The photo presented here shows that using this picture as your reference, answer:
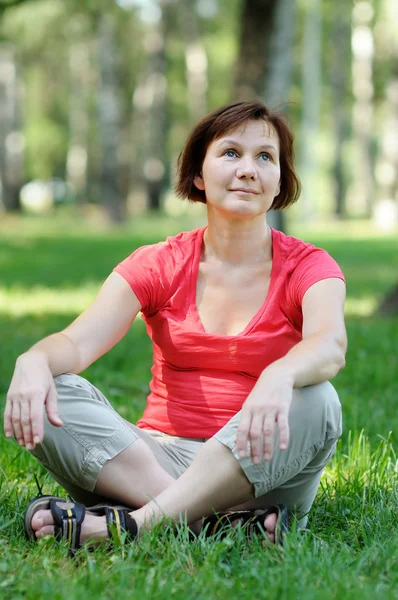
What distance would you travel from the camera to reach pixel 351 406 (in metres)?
5.27

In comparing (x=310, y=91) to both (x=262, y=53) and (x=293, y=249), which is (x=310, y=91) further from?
(x=293, y=249)

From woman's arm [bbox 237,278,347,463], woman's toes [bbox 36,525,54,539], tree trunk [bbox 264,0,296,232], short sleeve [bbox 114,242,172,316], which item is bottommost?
woman's toes [bbox 36,525,54,539]

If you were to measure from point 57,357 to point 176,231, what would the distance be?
20433 millimetres

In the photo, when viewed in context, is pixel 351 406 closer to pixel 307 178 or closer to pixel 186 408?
pixel 186 408

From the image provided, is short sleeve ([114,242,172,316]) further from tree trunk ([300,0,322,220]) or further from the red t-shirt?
tree trunk ([300,0,322,220])

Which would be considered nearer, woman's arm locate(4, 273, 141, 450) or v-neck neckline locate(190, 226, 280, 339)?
woman's arm locate(4, 273, 141, 450)

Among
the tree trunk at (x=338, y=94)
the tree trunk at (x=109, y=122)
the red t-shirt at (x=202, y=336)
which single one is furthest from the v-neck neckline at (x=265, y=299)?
the tree trunk at (x=338, y=94)

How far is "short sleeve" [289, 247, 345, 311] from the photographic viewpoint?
336cm

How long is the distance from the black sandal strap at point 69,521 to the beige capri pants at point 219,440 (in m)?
0.19

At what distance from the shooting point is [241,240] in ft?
12.0

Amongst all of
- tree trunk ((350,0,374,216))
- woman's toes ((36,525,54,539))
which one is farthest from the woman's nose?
tree trunk ((350,0,374,216))

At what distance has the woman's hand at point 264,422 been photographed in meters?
2.86

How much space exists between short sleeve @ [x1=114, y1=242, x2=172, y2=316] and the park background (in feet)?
2.43

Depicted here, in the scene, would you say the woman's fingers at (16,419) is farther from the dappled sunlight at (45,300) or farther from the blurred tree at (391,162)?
the blurred tree at (391,162)
